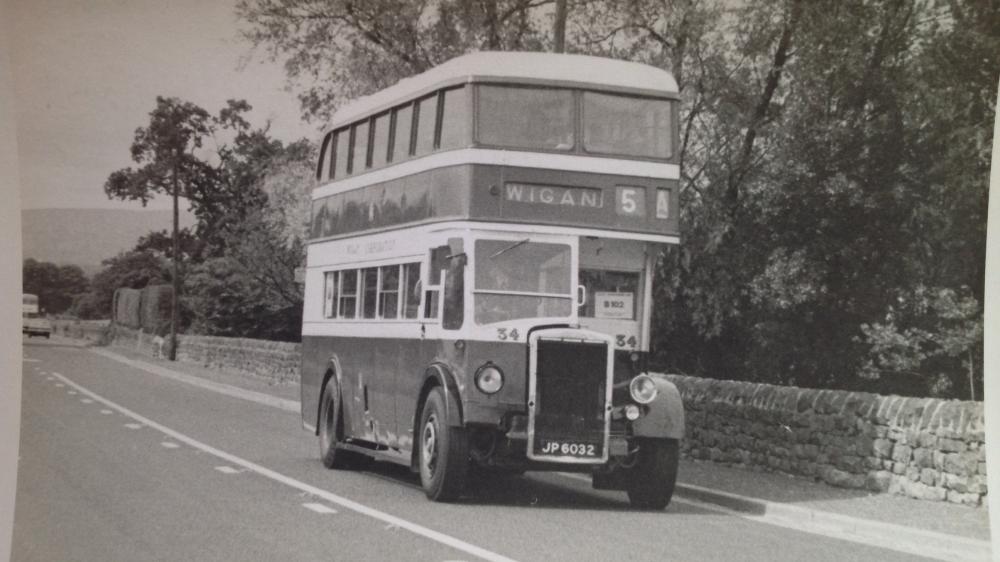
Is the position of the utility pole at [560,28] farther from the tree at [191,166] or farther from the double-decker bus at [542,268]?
the tree at [191,166]

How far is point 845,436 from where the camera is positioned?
1006 centimetres

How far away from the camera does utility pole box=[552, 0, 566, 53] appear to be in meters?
10.8

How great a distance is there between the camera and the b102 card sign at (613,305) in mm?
9312

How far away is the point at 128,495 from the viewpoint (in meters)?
8.82

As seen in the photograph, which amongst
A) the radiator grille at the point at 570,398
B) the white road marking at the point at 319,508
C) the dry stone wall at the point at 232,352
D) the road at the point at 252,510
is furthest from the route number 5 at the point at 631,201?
the dry stone wall at the point at 232,352

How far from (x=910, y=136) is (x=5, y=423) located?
248 inches

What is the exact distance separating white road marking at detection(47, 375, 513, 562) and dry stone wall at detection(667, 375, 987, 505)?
9.52 feet

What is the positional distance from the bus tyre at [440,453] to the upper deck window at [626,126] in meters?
1.95

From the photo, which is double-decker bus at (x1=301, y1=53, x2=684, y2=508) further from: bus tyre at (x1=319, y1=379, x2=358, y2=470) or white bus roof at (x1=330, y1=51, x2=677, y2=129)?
bus tyre at (x1=319, y1=379, x2=358, y2=470)

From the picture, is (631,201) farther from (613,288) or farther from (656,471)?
(656,471)

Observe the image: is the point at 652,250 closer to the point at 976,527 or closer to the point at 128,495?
the point at 976,527

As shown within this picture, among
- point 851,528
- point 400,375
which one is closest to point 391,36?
point 400,375

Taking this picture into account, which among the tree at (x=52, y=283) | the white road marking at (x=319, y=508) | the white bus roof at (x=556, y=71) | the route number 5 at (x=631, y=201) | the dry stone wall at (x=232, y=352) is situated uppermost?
the white bus roof at (x=556, y=71)

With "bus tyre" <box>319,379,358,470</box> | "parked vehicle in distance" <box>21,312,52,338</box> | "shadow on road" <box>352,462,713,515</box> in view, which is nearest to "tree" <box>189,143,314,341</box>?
"bus tyre" <box>319,379,358,470</box>
